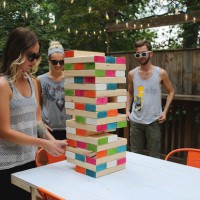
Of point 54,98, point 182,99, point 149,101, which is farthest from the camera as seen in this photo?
point 182,99

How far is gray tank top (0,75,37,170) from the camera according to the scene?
1909mm

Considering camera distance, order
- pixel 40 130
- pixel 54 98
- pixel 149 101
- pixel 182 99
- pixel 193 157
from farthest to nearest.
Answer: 1. pixel 182 99
2. pixel 149 101
3. pixel 54 98
4. pixel 193 157
5. pixel 40 130

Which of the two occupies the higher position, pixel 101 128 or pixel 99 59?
pixel 99 59

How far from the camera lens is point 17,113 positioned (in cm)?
192

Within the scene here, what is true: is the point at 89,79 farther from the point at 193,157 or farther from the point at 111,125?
the point at 193,157

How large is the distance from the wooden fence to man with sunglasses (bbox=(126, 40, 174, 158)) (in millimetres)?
732

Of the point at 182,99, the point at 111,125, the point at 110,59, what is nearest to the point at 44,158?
the point at 111,125

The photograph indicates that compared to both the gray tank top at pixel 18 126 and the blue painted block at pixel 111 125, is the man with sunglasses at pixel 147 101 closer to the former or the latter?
the blue painted block at pixel 111 125

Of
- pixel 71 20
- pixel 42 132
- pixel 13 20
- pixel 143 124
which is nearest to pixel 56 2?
pixel 71 20

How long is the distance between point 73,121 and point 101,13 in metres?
5.81

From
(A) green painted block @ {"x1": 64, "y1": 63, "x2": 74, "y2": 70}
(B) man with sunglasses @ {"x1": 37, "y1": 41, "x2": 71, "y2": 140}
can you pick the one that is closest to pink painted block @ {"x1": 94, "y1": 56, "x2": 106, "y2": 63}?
(A) green painted block @ {"x1": 64, "y1": 63, "x2": 74, "y2": 70}

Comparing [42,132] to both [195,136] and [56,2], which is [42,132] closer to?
[195,136]

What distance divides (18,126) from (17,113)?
0.29 ft

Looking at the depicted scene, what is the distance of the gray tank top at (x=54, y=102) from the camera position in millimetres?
3016
